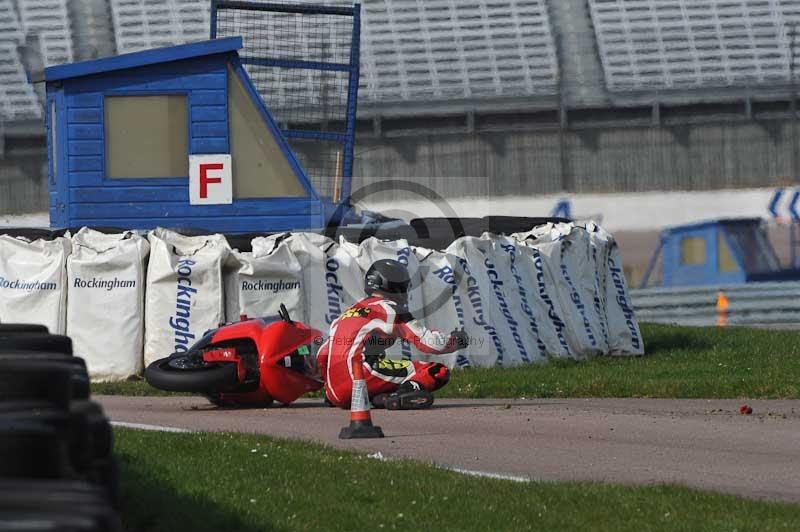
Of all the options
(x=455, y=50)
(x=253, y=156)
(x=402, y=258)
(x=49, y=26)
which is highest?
(x=49, y=26)

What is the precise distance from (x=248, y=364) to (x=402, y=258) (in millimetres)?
4387

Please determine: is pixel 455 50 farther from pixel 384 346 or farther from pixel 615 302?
pixel 384 346

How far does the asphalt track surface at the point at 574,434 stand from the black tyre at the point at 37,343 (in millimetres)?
3351

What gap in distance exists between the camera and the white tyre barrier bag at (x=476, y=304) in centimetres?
1680

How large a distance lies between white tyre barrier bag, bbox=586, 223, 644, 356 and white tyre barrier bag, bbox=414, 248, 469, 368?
105 inches

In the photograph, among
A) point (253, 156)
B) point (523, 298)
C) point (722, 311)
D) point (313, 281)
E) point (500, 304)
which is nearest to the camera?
point (313, 281)

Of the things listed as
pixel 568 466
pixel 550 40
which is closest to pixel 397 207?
pixel 550 40

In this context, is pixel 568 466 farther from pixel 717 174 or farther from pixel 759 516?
pixel 717 174

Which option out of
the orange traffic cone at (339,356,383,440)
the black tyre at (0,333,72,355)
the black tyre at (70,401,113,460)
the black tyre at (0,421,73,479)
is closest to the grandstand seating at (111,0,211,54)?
the orange traffic cone at (339,356,383,440)

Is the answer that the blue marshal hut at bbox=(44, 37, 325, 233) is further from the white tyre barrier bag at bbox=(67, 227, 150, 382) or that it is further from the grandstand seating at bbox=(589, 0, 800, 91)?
the grandstand seating at bbox=(589, 0, 800, 91)

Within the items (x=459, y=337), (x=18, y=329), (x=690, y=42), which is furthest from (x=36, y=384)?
(x=690, y=42)

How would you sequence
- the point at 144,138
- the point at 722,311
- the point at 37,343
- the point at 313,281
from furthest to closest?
the point at 722,311 → the point at 144,138 → the point at 313,281 → the point at 37,343

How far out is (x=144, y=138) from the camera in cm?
1867

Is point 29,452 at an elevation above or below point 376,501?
above
